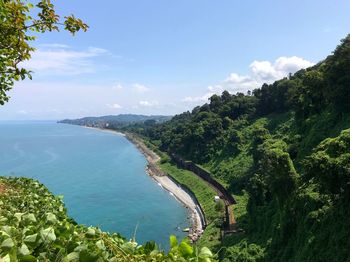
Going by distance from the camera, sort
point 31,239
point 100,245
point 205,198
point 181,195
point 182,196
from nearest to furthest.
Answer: point 31,239, point 100,245, point 205,198, point 182,196, point 181,195

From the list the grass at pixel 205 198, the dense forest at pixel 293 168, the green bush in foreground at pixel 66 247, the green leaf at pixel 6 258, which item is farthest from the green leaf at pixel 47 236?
the grass at pixel 205 198

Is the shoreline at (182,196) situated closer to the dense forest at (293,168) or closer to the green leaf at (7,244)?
the dense forest at (293,168)

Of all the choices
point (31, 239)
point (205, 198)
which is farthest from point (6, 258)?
point (205, 198)

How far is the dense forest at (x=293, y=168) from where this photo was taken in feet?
50.4

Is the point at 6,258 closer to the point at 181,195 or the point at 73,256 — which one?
the point at 73,256

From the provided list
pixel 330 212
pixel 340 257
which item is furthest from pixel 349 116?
pixel 340 257

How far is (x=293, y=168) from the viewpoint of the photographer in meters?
20.2

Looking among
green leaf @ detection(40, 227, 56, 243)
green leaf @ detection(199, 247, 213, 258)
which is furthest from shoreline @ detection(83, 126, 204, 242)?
green leaf @ detection(40, 227, 56, 243)

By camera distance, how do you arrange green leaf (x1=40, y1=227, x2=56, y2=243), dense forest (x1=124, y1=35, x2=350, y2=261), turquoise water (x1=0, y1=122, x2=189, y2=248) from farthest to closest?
turquoise water (x1=0, y1=122, x2=189, y2=248) → dense forest (x1=124, y1=35, x2=350, y2=261) → green leaf (x1=40, y1=227, x2=56, y2=243)

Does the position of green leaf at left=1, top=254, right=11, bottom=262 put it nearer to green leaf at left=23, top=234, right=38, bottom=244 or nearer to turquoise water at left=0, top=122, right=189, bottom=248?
green leaf at left=23, top=234, right=38, bottom=244

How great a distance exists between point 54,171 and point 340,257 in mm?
60983

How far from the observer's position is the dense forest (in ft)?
50.4

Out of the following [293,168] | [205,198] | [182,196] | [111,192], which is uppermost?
[293,168]

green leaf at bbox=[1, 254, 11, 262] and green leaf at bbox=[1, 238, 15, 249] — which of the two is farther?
green leaf at bbox=[1, 238, 15, 249]
